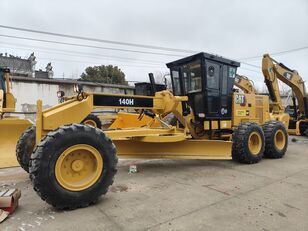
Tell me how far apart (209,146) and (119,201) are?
9.24 ft

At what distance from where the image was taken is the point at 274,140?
717 cm

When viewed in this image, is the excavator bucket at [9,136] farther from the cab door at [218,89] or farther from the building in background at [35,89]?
the building in background at [35,89]

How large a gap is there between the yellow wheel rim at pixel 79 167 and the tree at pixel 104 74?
24.1 metres

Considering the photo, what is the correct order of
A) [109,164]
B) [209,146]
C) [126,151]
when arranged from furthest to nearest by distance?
1. [209,146]
2. [126,151]
3. [109,164]

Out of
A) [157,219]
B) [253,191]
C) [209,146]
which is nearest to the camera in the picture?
[157,219]

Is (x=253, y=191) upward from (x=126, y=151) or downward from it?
downward

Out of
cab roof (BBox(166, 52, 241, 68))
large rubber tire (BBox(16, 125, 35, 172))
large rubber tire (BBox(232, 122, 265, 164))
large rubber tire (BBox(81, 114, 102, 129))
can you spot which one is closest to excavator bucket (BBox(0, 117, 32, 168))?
large rubber tire (BBox(16, 125, 35, 172))

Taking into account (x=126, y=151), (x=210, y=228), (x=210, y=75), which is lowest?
(x=210, y=228)

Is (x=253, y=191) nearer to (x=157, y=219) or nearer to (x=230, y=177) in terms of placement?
(x=230, y=177)

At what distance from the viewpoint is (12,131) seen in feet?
21.6

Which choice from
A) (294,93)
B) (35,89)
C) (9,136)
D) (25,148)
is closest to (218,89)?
(25,148)

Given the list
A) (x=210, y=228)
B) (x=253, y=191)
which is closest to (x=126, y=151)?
(x=253, y=191)

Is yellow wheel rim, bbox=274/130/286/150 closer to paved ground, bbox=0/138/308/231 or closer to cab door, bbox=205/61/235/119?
cab door, bbox=205/61/235/119

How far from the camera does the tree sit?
27688 mm
